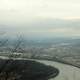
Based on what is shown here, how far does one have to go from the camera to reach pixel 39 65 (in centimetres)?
497

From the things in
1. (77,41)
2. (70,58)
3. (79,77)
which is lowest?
(79,77)

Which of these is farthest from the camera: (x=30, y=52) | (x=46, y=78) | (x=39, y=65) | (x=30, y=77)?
(x=39, y=65)

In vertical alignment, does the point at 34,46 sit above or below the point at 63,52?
above

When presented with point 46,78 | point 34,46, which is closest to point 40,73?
point 46,78

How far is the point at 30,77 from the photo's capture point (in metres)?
4.31

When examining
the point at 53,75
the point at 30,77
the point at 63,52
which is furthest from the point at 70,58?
the point at 30,77

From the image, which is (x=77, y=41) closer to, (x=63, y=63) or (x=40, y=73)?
(x=63, y=63)

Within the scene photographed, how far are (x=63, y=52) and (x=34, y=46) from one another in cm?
96

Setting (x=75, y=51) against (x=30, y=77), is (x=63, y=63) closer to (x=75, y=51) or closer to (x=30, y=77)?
(x=75, y=51)

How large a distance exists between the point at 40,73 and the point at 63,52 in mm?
678

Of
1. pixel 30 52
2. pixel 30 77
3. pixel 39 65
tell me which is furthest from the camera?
pixel 39 65

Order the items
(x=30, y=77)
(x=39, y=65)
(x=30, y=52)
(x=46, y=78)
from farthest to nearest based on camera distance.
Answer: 1. (x=39, y=65)
2. (x=46, y=78)
3. (x=30, y=77)
4. (x=30, y=52)

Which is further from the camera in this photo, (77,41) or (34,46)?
(77,41)

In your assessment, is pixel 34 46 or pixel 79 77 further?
pixel 79 77
